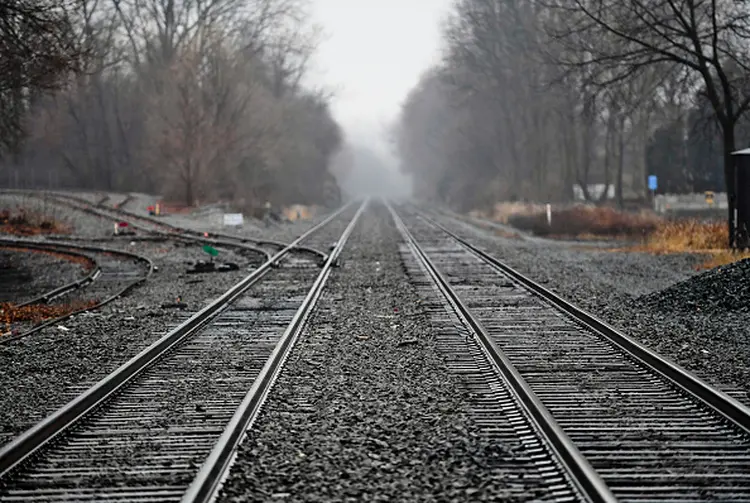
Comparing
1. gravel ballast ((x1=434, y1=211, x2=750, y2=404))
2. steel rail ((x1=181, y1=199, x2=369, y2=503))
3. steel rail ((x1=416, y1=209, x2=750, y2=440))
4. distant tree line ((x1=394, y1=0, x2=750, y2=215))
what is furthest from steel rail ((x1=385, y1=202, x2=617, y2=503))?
distant tree line ((x1=394, y1=0, x2=750, y2=215))

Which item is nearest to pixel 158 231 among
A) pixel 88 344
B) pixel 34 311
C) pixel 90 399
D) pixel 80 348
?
pixel 34 311

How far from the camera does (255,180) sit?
56.9 m

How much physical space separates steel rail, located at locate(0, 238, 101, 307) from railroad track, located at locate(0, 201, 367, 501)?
5333 mm

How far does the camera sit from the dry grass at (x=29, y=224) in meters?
32.5

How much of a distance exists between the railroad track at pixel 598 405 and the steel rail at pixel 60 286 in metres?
7.10

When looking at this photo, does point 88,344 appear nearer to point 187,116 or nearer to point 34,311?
point 34,311

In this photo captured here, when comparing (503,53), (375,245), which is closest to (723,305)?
(375,245)

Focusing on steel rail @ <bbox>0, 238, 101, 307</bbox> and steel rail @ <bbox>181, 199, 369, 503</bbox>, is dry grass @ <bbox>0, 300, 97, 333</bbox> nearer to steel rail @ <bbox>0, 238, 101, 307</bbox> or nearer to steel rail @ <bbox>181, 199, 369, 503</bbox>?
steel rail @ <bbox>0, 238, 101, 307</bbox>

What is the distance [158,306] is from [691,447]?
31.2 feet

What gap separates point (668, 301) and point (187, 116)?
37219mm

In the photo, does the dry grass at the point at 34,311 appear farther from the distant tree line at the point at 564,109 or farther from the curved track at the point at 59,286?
the distant tree line at the point at 564,109

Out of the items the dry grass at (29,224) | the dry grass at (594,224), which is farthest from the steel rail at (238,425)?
the dry grass at (29,224)

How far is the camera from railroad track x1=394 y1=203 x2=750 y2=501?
5.31 meters

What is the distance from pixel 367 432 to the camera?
6.48 m
